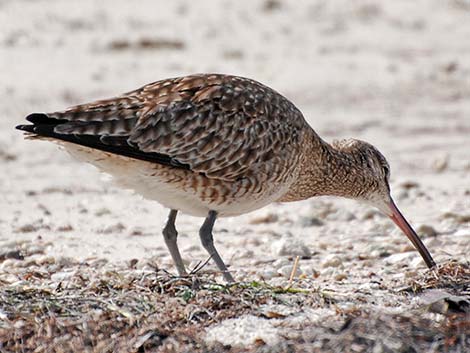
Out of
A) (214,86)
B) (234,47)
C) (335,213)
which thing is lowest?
(335,213)

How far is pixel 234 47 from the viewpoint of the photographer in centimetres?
1628

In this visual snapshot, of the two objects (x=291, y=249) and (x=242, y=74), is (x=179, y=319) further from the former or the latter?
(x=242, y=74)

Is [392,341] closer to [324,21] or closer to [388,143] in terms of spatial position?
[388,143]

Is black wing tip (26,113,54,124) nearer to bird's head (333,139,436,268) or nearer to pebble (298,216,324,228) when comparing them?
bird's head (333,139,436,268)

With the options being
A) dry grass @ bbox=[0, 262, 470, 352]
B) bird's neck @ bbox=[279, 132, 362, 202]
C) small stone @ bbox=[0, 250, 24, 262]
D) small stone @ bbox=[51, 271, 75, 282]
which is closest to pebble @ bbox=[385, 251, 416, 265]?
bird's neck @ bbox=[279, 132, 362, 202]

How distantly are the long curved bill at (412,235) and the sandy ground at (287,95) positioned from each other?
0.34 ft

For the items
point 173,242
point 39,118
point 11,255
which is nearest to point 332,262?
point 173,242

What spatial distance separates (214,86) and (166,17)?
31.8 ft

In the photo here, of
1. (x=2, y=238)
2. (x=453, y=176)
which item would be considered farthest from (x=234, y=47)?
(x=2, y=238)

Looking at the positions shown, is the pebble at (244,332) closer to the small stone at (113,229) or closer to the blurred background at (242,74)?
the blurred background at (242,74)

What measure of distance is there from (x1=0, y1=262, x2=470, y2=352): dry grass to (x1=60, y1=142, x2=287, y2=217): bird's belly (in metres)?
0.82

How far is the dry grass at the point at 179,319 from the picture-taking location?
6211 millimetres

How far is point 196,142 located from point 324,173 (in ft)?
4.47

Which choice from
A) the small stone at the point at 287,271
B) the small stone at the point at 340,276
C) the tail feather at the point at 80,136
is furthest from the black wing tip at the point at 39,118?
the small stone at the point at 340,276
